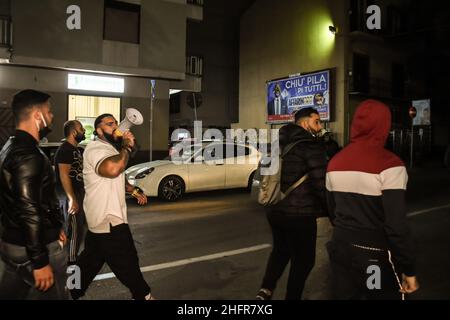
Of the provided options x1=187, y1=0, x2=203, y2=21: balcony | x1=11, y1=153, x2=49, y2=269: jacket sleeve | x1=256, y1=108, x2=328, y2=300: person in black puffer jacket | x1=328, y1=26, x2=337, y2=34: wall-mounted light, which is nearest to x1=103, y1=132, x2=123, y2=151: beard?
x1=11, y1=153, x2=49, y2=269: jacket sleeve

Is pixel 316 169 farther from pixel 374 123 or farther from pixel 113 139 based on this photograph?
pixel 113 139

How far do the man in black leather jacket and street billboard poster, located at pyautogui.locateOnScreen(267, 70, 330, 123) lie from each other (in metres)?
19.9

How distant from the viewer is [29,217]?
254cm

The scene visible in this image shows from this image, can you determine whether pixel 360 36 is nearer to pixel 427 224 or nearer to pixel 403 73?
pixel 403 73

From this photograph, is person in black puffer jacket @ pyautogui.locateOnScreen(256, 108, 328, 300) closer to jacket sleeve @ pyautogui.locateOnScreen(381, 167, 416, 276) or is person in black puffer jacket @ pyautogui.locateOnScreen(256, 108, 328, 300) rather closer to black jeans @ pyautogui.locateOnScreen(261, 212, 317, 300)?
black jeans @ pyautogui.locateOnScreen(261, 212, 317, 300)

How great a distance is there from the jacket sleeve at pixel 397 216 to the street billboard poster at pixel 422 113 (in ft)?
73.1

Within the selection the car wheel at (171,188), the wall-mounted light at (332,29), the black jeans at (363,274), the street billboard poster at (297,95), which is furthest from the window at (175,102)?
the black jeans at (363,274)

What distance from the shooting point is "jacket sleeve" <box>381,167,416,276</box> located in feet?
8.22

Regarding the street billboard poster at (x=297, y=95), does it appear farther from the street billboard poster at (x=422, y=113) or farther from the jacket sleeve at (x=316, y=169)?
the jacket sleeve at (x=316, y=169)

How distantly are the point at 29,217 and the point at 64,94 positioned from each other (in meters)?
14.1

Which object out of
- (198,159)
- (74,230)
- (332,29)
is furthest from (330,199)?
(332,29)

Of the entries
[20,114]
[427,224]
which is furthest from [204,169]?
[20,114]

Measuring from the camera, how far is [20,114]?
9.11 ft
